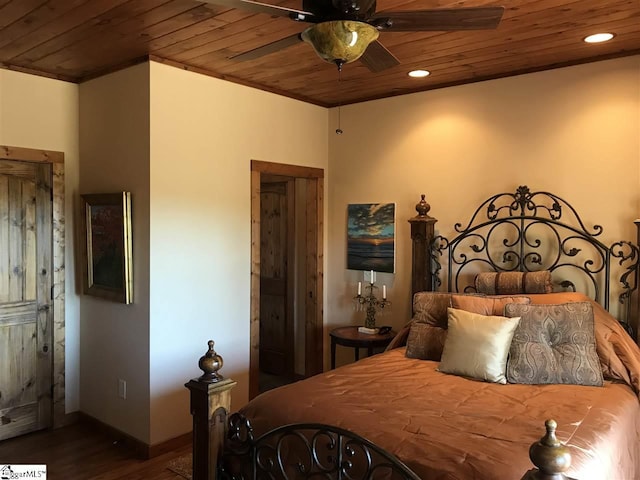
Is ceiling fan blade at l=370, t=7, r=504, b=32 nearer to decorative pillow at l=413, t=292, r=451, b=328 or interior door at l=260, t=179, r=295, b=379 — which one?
decorative pillow at l=413, t=292, r=451, b=328

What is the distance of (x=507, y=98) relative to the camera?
3.82 metres

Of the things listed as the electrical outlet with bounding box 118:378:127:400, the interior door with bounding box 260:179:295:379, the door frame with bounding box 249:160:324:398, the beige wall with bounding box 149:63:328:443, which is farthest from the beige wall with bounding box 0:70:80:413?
the interior door with bounding box 260:179:295:379

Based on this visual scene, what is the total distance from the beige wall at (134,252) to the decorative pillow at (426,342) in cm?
169

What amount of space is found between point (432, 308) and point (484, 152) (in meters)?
1.27

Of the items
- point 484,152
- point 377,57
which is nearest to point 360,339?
point 484,152

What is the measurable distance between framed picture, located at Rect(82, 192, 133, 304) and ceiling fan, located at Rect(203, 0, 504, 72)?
2.10 metres

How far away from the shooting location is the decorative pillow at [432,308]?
3396mm

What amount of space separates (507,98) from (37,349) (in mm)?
3819

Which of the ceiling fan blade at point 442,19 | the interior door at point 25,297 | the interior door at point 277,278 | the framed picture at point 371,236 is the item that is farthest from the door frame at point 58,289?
the ceiling fan blade at point 442,19

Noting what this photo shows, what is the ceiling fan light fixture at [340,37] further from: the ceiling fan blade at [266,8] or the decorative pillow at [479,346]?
the decorative pillow at [479,346]

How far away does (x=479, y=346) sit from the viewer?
2.88 m

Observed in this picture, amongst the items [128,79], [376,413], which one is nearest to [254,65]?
[128,79]

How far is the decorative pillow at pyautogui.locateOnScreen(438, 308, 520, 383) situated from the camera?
2.83 meters

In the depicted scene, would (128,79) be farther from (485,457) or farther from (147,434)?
(485,457)
